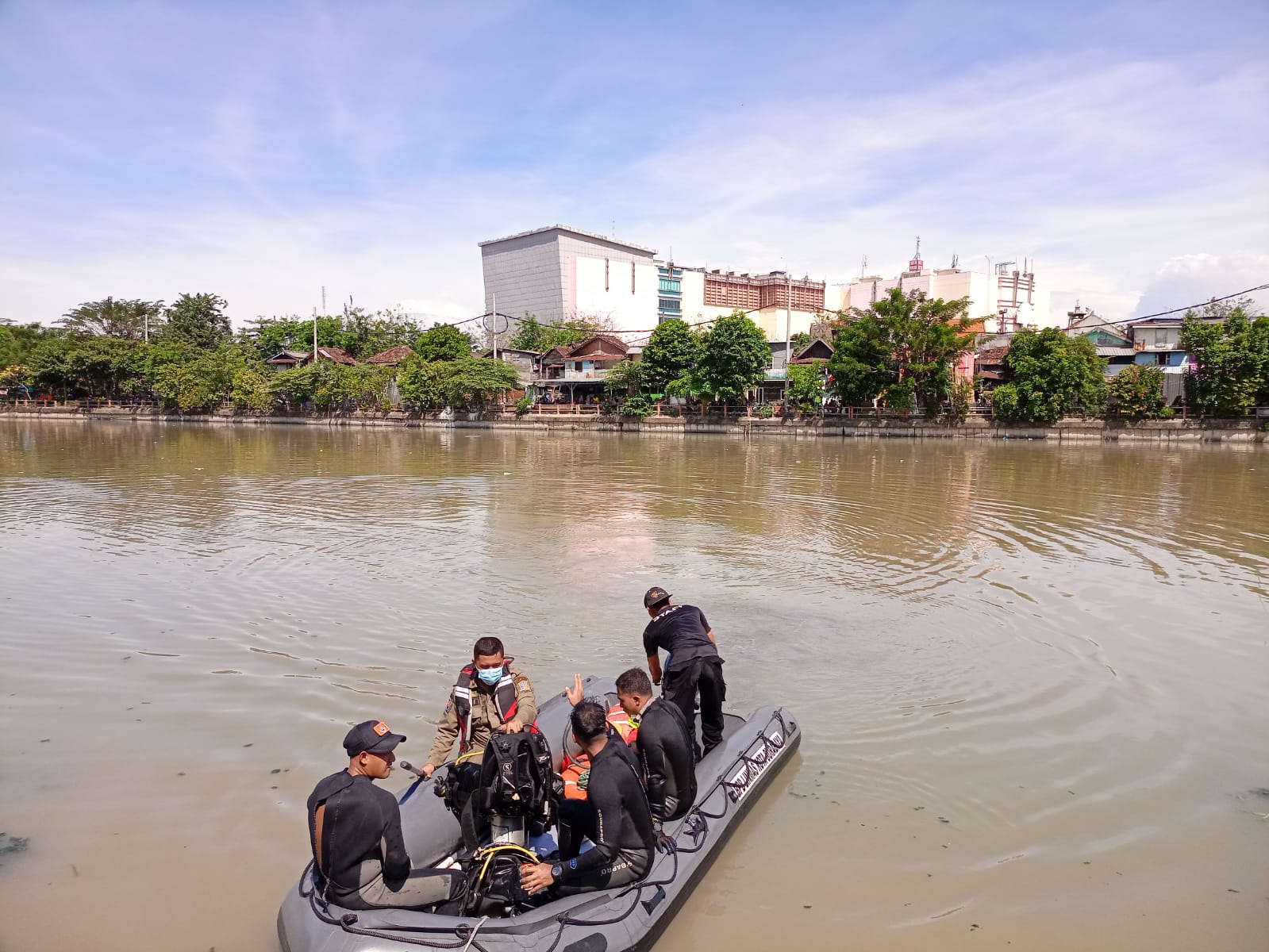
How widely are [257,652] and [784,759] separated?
200 inches

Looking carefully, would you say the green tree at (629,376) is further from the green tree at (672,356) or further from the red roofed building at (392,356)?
the red roofed building at (392,356)

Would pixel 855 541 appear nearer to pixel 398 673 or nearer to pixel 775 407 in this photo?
pixel 398 673

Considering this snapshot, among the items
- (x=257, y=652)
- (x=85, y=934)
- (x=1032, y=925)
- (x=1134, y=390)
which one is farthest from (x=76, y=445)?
(x=1134, y=390)

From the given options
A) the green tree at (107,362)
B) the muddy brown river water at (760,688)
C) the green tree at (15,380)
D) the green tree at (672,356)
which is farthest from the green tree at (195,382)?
the muddy brown river water at (760,688)

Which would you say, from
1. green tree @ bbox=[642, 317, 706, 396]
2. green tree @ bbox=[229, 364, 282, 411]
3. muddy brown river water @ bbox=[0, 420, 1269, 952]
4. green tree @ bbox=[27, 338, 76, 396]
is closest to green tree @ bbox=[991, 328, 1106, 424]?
green tree @ bbox=[642, 317, 706, 396]

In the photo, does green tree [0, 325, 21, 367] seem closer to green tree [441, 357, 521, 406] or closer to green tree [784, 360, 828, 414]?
green tree [441, 357, 521, 406]

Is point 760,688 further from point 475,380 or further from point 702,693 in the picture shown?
point 475,380

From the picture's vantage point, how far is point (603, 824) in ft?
11.9

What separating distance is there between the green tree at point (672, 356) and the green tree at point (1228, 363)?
881 inches

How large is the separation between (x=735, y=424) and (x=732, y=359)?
3.37 m

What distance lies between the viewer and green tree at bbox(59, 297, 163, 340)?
62.6 metres

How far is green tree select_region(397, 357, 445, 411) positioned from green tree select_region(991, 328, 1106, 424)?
2983 centimetres

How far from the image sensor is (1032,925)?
405cm

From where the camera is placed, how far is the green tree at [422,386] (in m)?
46.8
